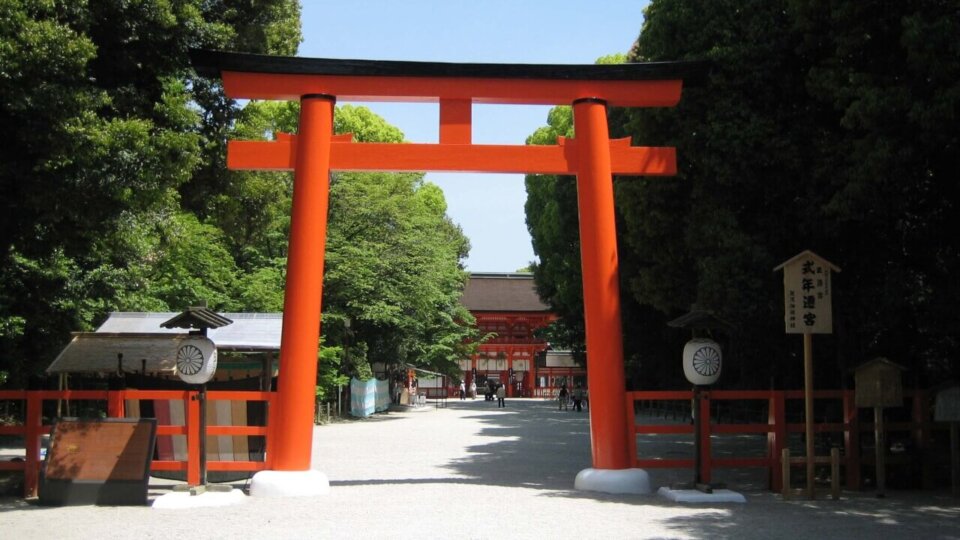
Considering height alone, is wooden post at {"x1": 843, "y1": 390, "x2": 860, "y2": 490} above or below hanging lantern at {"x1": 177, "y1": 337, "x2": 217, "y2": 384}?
below

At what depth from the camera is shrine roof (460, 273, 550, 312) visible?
61.2 meters

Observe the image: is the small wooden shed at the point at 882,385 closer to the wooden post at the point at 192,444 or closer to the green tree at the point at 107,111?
the wooden post at the point at 192,444

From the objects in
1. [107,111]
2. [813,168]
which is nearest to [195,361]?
[107,111]

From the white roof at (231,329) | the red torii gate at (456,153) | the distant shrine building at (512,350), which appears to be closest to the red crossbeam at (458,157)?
the red torii gate at (456,153)

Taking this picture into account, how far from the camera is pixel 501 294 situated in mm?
62906

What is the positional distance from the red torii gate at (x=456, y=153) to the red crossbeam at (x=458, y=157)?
1 centimetres

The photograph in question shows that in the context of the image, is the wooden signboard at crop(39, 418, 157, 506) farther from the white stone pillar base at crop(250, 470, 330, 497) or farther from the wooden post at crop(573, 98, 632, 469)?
the wooden post at crop(573, 98, 632, 469)

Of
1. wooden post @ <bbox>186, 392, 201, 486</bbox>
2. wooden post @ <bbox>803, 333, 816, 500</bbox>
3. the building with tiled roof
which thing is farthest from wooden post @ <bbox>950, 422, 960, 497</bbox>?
the building with tiled roof

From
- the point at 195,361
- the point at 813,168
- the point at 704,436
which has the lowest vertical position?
the point at 704,436

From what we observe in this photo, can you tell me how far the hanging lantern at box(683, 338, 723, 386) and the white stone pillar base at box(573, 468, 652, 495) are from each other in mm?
1455

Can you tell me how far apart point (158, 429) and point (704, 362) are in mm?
6562

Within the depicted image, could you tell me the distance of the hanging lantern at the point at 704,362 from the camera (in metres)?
10.8

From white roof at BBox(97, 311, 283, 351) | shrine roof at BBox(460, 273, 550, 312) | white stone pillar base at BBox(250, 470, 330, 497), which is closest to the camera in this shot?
white stone pillar base at BBox(250, 470, 330, 497)

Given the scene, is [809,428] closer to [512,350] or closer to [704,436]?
[704,436]
